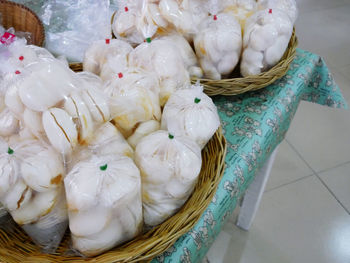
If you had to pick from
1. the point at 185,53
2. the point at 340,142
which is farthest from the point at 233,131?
the point at 340,142

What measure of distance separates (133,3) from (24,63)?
411 millimetres

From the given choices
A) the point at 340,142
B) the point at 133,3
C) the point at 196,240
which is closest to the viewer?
the point at 196,240

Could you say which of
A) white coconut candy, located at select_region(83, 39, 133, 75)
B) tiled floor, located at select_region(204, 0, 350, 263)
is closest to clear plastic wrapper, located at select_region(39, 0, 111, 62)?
white coconut candy, located at select_region(83, 39, 133, 75)

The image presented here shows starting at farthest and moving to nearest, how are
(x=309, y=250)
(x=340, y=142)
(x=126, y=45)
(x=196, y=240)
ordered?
(x=340, y=142), (x=309, y=250), (x=126, y=45), (x=196, y=240)

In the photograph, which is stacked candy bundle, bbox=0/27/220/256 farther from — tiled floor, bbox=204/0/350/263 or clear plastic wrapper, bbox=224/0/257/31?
tiled floor, bbox=204/0/350/263

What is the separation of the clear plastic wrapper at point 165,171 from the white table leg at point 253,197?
63 centimetres

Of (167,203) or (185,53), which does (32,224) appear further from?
(185,53)

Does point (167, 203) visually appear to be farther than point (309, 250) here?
No

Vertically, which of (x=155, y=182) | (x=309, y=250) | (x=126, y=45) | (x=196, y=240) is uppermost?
(x=126, y=45)

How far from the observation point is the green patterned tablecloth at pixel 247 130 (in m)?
0.69

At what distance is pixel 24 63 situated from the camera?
70 centimetres

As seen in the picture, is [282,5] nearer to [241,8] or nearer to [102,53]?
[241,8]

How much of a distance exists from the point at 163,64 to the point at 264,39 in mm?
308

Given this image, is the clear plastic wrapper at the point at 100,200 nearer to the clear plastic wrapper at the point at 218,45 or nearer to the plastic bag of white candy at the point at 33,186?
the plastic bag of white candy at the point at 33,186
